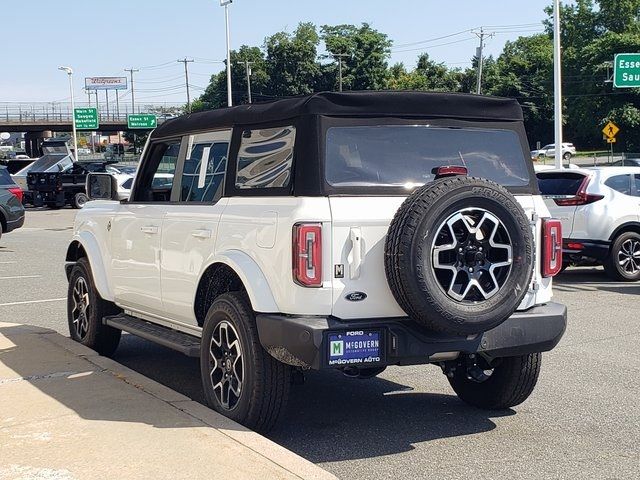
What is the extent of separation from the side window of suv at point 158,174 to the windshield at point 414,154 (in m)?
1.92

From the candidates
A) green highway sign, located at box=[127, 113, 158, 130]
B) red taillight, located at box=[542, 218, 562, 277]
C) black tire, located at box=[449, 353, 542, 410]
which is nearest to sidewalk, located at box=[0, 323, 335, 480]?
black tire, located at box=[449, 353, 542, 410]

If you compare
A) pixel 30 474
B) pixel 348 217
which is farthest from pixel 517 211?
pixel 30 474

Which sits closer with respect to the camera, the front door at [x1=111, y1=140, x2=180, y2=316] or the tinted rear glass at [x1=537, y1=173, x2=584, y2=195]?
the front door at [x1=111, y1=140, x2=180, y2=316]

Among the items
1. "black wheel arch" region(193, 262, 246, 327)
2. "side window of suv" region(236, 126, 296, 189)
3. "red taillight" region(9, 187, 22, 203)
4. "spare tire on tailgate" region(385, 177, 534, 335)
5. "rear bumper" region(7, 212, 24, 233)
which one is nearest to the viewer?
"spare tire on tailgate" region(385, 177, 534, 335)

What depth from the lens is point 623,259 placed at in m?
13.2

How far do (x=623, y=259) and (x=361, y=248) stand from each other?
9.16m

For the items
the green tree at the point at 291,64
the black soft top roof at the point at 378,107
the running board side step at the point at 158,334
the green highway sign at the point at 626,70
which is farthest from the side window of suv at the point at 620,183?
Answer: the green tree at the point at 291,64

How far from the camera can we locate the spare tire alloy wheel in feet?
18.0

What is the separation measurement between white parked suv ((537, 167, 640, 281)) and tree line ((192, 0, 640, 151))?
53.6 meters

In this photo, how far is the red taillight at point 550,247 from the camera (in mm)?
5656

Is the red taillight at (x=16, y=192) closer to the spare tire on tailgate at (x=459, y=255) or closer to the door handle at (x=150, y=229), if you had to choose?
the door handle at (x=150, y=229)

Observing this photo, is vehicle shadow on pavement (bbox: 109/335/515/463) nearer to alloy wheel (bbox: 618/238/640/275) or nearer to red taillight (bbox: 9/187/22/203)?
alloy wheel (bbox: 618/238/640/275)

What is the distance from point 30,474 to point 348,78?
3766 inches

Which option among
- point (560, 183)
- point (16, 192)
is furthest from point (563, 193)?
point (16, 192)
